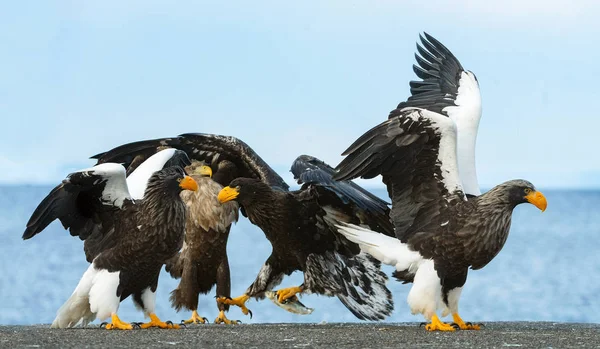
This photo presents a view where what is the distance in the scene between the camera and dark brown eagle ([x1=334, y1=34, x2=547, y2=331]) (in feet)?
29.0

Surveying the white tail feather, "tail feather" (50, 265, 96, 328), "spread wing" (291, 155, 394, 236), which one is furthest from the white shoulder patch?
"tail feather" (50, 265, 96, 328)

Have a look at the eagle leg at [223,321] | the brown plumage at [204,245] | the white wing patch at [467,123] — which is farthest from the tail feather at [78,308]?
the white wing patch at [467,123]

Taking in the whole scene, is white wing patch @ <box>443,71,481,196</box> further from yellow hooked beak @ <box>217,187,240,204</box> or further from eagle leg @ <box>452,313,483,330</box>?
yellow hooked beak @ <box>217,187,240,204</box>

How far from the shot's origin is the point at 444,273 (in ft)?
29.2

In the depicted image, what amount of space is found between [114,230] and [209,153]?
83.5 inches

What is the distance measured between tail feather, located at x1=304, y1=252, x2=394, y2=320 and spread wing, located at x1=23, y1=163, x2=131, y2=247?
1.80 meters

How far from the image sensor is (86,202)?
926 centimetres

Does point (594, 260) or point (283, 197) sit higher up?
point (283, 197)

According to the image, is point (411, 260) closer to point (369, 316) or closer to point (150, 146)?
point (369, 316)

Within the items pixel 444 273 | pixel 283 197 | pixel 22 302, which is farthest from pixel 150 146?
pixel 22 302

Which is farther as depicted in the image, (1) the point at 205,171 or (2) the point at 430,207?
(1) the point at 205,171

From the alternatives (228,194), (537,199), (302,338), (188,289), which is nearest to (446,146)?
(537,199)

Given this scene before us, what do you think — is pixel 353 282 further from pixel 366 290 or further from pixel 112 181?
pixel 112 181

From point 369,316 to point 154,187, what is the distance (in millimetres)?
2154
